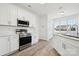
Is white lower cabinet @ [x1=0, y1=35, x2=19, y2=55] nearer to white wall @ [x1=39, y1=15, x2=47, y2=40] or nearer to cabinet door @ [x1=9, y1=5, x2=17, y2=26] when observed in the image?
cabinet door @ [x1=9, y1=5, x2=17, y2=26]

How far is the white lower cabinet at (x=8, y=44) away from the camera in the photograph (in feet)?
9.62

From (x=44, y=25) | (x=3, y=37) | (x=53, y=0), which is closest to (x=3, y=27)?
(x=3, y=37)

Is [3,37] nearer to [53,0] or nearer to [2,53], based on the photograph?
[2,53]

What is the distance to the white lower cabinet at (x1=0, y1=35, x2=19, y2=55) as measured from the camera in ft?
9.62

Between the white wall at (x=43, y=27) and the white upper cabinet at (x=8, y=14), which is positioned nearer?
the white upper cabinet at (x=8, y=14)

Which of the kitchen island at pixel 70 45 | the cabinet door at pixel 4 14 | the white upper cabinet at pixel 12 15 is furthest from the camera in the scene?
the white upper cabinet at pixel 12 15

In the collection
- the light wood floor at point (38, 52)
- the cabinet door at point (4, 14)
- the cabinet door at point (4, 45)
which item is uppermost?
the cabinet door at point (4, 14)

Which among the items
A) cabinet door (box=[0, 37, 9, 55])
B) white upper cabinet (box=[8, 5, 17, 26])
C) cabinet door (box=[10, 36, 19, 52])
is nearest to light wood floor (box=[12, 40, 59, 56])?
cabinet door (box=[10, 36, 19, 52])

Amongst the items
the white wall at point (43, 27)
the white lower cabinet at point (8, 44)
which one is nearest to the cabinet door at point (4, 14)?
the white lower cabinet at point (8, 44)

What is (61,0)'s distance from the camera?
86cm

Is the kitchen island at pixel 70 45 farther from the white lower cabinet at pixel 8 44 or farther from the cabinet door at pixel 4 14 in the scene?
the cabinet door at pixel 4 14

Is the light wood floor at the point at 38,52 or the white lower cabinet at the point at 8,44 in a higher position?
the white lower cabinet at the point at 8,44

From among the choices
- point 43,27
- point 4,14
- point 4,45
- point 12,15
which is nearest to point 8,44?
point 4,45

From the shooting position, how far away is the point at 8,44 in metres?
3.19
